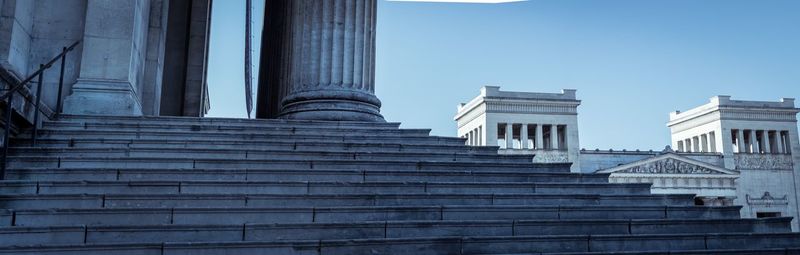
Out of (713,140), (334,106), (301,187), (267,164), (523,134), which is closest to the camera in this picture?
(301,187)

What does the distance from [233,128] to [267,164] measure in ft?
5.78

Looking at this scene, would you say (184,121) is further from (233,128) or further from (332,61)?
(332,61)

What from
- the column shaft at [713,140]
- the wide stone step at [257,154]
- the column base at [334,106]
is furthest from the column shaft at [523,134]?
the wide stone step at [257,154]

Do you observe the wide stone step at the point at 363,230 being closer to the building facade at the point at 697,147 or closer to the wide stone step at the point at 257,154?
the wide stone step at the point at 257,154

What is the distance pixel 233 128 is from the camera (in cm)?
936

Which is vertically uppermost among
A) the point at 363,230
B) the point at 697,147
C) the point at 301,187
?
the point at 697,147

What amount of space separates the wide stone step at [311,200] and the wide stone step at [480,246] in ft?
3.56

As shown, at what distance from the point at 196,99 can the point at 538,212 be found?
42.8 ft

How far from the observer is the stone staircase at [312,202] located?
551cm

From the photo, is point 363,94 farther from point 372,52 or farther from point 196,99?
point 196,99

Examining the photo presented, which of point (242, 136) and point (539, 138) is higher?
point (539, 138)

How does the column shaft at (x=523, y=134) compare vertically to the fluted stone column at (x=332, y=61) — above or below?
above

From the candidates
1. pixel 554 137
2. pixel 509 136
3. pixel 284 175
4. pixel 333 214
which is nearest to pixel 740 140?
pixel 554 137

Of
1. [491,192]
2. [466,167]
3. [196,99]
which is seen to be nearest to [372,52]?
[466,167]
